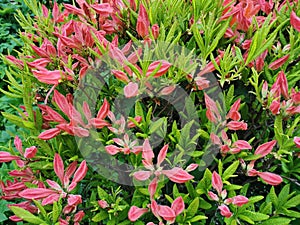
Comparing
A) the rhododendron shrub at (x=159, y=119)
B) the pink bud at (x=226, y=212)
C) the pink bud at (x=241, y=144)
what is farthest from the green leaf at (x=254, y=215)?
the pink bud at (x=241, y=144)

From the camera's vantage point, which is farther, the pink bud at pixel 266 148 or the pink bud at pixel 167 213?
the pink bud at pixel 266 148

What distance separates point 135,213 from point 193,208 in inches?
7.7

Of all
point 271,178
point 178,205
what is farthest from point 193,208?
point 271,178

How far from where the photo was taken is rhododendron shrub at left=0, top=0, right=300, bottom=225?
54.0 inches

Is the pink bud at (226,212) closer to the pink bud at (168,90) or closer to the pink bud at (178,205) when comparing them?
the pink bud at (178,205)

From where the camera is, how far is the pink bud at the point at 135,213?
1.35 m

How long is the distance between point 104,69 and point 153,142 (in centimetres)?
32

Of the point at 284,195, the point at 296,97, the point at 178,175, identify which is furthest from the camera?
the point at 284,195

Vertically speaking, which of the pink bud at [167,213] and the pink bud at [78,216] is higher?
the pink bud at [167,213]

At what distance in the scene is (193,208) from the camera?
1.37 metres

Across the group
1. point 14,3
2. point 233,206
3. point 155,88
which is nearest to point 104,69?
point 155,88

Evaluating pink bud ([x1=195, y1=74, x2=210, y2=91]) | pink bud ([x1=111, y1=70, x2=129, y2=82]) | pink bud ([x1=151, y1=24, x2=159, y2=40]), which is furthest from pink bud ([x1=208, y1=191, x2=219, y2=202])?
pink bud ([x1=151, y1=24, x2=159, y2=40])

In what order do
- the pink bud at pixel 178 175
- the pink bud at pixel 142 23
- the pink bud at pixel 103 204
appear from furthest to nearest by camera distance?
the pink bud at pixel 142 23 < the pink bud at pixel 103 204 < the pink bud at pixel 178 175

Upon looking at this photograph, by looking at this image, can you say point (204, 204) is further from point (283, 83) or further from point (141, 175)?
point (283, 83)
